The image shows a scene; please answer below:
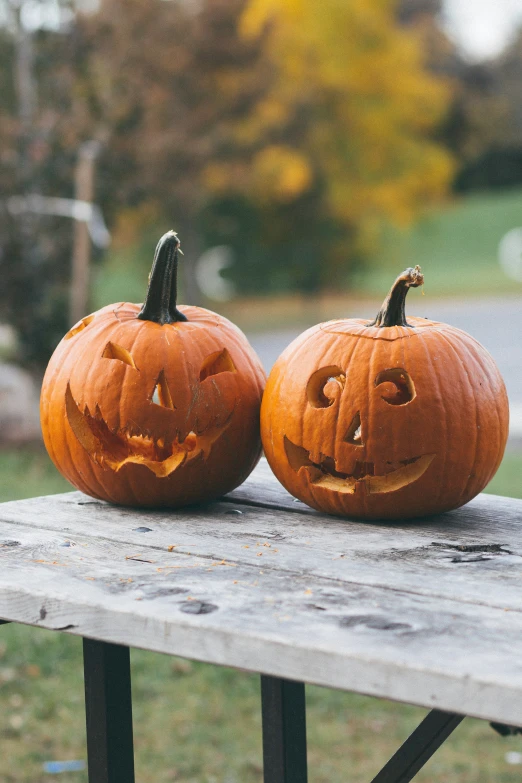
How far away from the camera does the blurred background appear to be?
10.5 ft

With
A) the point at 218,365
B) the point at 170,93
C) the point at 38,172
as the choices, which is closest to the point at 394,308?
the point at 218,365

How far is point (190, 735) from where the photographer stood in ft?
10.1

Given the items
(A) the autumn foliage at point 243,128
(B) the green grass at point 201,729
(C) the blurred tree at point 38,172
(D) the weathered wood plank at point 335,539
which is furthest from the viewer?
(A) the autumn foliage at point 243,128

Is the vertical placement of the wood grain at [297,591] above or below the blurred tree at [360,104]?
below

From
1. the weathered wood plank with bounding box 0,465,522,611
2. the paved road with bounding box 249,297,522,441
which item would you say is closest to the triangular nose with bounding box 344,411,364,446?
the weathered wood plank with bounding box 0,465,522,611

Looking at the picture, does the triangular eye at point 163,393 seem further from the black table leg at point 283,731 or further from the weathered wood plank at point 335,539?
the black table leg at point 283,731

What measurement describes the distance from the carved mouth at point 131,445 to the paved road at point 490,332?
6039 millimetres

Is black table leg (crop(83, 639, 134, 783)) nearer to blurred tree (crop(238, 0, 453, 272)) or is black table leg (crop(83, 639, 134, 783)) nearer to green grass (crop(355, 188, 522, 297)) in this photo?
blurred tree (crop(238, 0, 453, 272))

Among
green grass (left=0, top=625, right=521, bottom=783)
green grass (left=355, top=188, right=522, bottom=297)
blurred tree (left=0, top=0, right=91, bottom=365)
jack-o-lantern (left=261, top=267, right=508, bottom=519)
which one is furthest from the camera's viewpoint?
green grass (left=355, top=188, right=522, bottom=297)

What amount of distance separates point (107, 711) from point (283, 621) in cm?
56

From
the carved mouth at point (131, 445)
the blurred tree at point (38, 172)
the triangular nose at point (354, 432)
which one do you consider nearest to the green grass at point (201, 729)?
the carved mouth at point (131, 445)

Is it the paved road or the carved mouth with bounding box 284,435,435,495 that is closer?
the carved mouth with bounding box 284,435,435,495

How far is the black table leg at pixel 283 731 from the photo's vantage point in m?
1.87

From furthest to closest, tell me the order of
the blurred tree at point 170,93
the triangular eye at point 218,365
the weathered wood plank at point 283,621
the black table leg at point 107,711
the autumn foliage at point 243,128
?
the blurred tree at point 170,93
the autumn foliage at point 243,128
the triangular eye at point 218,365
the black table leg at point 107,711
the weathered wood plank at point 283,621
